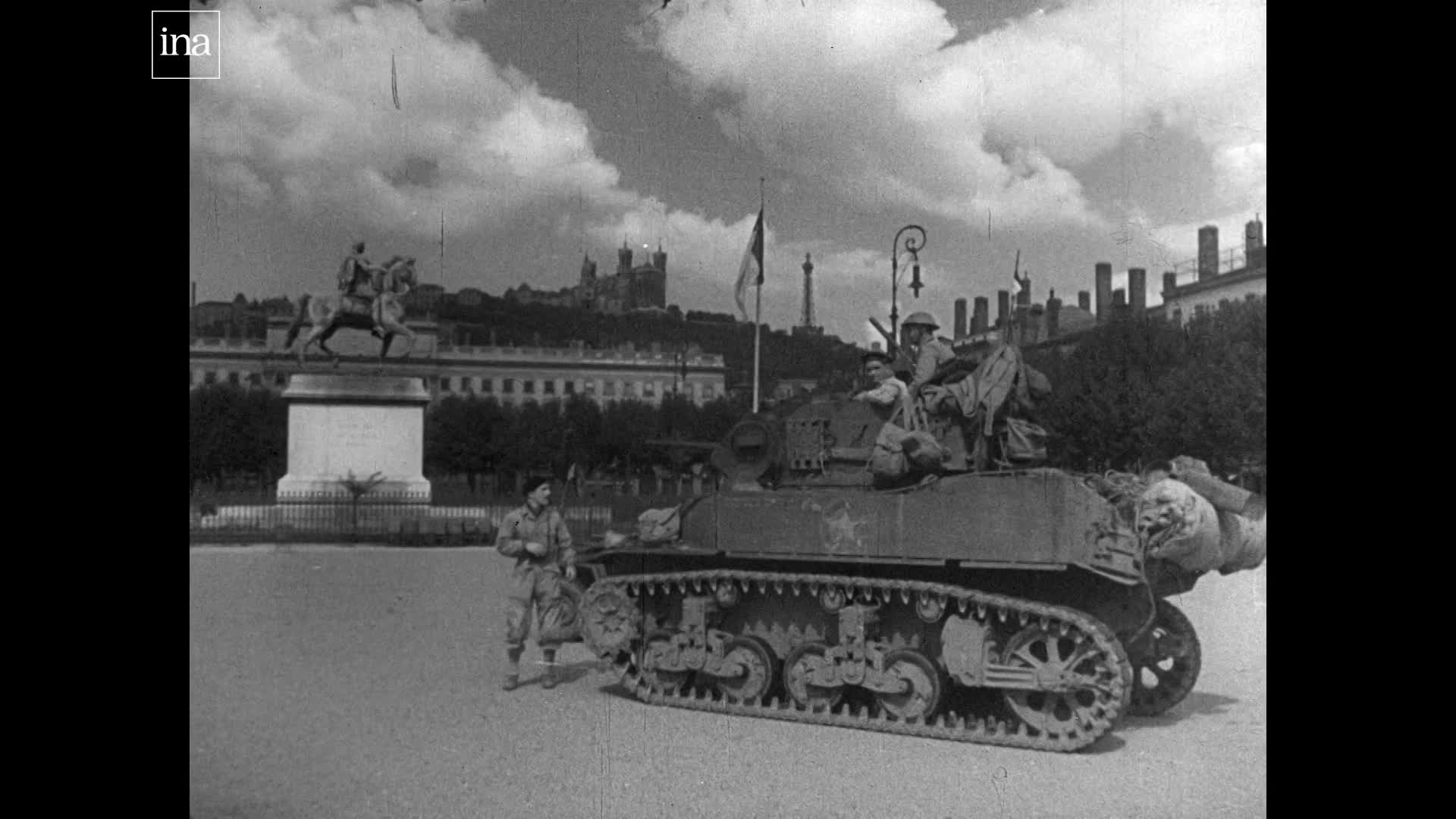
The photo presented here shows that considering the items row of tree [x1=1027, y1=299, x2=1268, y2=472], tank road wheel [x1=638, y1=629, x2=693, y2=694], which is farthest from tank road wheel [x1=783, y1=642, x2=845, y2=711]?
row of tree [x1=1027, y1=299, x2=1268, y2=472]

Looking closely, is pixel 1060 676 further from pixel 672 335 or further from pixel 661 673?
pixel 672 335

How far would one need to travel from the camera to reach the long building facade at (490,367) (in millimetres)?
13938

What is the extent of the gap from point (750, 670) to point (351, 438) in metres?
9.92

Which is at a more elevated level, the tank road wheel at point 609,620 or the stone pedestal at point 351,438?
the stone pedestal at point 351,438

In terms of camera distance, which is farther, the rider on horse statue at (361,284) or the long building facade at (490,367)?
the long building facade at (490,367)

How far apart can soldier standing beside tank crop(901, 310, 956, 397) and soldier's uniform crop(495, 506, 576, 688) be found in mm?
3215

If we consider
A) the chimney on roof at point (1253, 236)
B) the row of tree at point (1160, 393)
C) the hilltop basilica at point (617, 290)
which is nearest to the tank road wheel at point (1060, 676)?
the row of tree at point (1160, 393)

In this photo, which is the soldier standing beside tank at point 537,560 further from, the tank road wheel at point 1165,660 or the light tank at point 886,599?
the tank road wheel at point 1165,660

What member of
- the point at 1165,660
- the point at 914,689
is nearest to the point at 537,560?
the point at 914,689

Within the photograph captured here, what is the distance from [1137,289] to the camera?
11922 millimetres

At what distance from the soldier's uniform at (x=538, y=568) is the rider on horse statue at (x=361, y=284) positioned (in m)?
3.67

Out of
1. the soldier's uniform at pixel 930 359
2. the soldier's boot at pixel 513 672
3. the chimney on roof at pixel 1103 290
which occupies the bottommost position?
the soldier's boot at pixel 513 672

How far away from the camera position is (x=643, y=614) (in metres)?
10.0

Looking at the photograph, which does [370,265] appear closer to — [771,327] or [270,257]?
[270,257]
